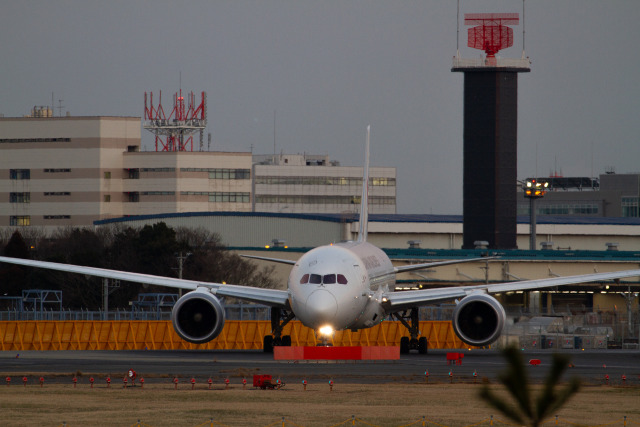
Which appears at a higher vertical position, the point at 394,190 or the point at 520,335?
the point at 394,190

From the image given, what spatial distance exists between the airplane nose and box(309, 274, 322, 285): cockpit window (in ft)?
1.46

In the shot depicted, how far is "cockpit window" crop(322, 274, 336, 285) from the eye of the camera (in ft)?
121

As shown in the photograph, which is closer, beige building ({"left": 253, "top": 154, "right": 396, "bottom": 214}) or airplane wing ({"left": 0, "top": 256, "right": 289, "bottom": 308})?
airplane wing ({"left": 0, "top": 256, "right": 289, "bottom": 308})

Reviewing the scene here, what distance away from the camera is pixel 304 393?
1079 inches

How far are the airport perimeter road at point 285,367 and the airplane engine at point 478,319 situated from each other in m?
0.94

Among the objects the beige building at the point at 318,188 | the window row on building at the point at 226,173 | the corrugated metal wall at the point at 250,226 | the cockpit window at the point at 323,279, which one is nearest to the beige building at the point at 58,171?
the window row on building at the point at 226,173

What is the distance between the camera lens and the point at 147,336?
5119cm

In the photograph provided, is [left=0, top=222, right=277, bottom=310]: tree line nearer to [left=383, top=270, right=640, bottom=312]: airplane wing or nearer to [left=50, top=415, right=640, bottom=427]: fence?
[left=383, top=270, right=640, bottom=312]: airplane wing

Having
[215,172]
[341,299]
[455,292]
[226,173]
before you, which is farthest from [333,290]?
[226,173]

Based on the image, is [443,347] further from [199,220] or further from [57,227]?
[57,227]

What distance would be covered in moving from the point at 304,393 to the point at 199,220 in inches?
3366

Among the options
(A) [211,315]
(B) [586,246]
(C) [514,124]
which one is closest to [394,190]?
(B) [586,246]

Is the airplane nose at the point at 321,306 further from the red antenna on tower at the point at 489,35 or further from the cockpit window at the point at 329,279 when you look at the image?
the red antenna on tower at the point at 489,35

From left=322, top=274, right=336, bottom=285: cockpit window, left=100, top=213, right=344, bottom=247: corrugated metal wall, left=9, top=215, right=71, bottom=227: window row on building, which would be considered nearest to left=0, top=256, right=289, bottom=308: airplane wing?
left=322, top=274, right=336, bottom=285: cockpit window
